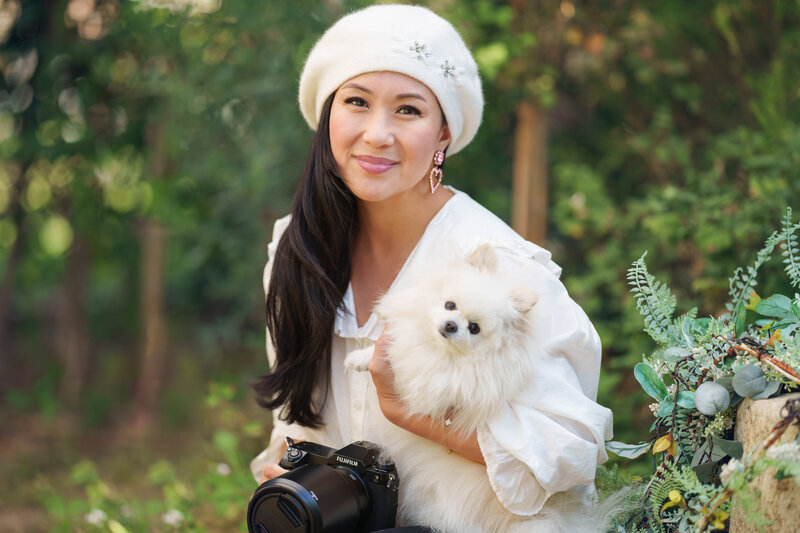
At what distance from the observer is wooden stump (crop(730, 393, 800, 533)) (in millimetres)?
1377

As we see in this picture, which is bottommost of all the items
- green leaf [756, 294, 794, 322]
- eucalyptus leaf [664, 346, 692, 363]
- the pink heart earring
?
eucalyptus leaf [664, 346, 692, 363]

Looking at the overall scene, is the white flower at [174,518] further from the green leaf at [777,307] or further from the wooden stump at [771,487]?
the green leaf at [777,307]

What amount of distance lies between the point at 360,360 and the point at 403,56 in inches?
30.6

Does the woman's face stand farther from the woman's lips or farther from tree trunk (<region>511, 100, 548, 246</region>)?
tree trunk (<region>511, 100, 548, 246</region>)

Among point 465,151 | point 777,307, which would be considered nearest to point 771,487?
point 777,307

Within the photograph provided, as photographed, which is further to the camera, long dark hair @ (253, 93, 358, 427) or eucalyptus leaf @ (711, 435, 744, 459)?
long dark hair @ (253, 93, 358, 427)

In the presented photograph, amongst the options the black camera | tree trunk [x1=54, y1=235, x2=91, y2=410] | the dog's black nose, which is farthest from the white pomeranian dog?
tree trunk [x1=54, y1=235, x2=91, y2=410]

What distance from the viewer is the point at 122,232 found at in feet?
16.2

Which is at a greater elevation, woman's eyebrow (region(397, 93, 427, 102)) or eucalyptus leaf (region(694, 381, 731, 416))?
woman's eyebrow (region(397, 93, 427, 102))

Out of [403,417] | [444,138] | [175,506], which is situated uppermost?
[444,138]

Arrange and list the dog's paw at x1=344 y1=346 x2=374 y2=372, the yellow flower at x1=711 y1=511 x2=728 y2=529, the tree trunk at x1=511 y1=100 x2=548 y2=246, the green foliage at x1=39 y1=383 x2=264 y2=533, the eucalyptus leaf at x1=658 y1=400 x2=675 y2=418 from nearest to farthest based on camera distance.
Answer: the yellow flower at x1=711 y1=511 x2=728 y2=529 < the eucalyptus leaf at x1=658 y1=400 x2=675 y2=418 < the dog's paw at x1=344 y1=346 x2=374 y2=372 < the green foliage at x1=39 y1=383 x2=264 y2=533 < the tree trunk at x1=511 y1=100 x2=548 y2=246

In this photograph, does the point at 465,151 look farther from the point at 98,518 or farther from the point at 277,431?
the point at 98,518

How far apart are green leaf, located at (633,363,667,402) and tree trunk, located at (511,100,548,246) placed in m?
2.05

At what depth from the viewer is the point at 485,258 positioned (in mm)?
1785
